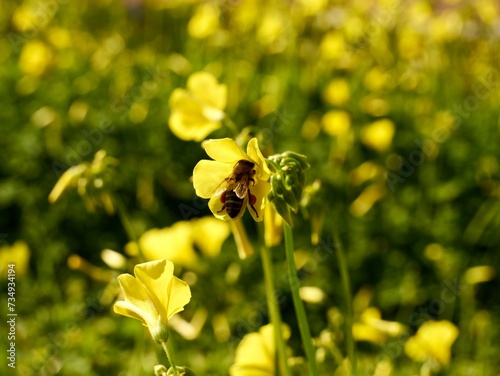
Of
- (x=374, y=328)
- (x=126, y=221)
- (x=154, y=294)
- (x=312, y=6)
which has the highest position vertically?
(x=154, y=294)

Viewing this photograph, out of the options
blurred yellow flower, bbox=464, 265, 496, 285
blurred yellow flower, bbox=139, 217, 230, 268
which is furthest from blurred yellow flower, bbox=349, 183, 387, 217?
blurred yellow flower, bbox=139, 217, 230, 268

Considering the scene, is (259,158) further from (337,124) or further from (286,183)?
(337,124)

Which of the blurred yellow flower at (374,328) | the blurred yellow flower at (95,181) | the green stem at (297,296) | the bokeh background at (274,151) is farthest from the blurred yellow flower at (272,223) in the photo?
the bokeh background at (274,151)

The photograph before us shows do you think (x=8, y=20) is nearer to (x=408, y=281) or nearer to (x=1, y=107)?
(x=1, y=107)


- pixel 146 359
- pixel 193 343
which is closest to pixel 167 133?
pixel 193 343

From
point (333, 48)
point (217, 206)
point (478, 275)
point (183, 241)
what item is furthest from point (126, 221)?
point (333, 48)
